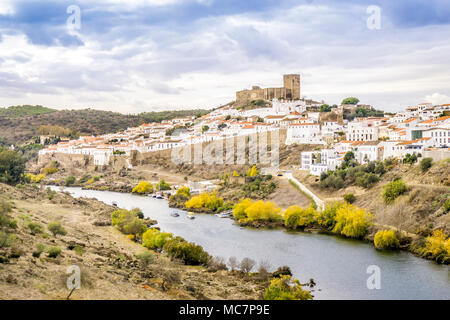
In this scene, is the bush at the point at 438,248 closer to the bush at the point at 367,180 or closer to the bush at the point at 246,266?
the bush at the point at 246,266

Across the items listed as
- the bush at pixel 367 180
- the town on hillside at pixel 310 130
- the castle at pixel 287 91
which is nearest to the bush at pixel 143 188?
the town on hillside at pixel 310 130

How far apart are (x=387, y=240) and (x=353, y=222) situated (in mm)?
2884

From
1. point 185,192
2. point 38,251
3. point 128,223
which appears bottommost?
point 185,192

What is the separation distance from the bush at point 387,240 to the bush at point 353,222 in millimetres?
2156

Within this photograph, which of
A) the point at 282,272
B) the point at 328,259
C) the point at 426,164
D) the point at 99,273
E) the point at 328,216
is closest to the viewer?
the point at 99,273

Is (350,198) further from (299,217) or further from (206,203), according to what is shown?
(206,203)

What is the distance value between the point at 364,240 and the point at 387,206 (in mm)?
2879

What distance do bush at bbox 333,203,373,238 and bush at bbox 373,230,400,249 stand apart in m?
2.16

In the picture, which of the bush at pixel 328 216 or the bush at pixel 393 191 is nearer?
the bush at pixel 393 191

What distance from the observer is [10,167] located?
40781mm

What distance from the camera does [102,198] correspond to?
42.6 m

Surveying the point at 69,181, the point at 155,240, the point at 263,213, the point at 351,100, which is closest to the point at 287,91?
the point at 351,100

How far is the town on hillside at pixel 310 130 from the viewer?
34.3 meters

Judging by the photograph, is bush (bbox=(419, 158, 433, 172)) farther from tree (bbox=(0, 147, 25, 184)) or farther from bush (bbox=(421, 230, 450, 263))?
tree (bbox=(0, 147, 25, 184))
